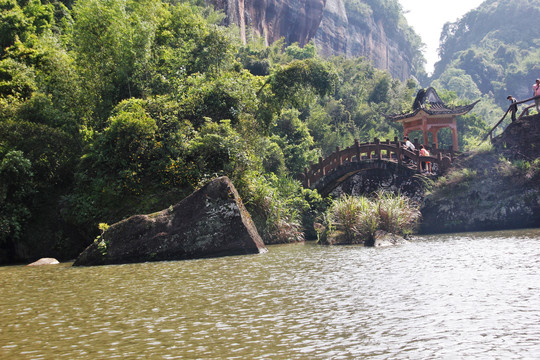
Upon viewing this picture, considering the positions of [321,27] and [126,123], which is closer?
[126,123]

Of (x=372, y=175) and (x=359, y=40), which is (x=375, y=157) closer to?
(x=372, y=175)

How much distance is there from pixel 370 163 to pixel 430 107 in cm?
817

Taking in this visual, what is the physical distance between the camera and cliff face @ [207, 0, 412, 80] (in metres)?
45.1

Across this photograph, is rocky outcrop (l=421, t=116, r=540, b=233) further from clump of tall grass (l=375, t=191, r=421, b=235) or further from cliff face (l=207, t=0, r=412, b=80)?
cliff face (l=207, t=0, r=412, b=80)

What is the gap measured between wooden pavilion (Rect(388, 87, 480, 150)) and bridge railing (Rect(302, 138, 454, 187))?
3.73 metres

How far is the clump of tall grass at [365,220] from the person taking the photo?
1411cm

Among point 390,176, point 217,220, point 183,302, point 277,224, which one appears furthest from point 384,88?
point 183,302

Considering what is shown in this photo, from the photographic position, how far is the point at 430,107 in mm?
26484

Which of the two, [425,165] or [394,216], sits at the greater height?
[425,165]

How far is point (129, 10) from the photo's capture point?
2202cm

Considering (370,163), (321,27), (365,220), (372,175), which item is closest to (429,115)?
(372,175)

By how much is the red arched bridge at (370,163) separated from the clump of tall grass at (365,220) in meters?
4.32

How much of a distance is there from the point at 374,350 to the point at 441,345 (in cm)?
52

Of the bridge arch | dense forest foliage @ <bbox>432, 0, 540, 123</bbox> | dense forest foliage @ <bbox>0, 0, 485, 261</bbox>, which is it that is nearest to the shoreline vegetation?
dense forest foliage @ <bbox>0, 0, 485, 261</bbox>
